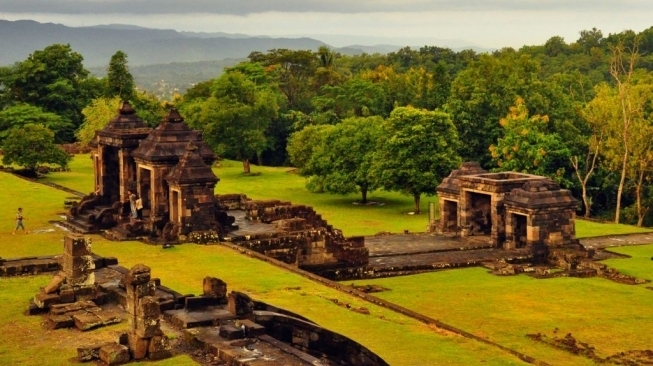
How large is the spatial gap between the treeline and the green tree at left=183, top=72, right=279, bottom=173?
0.09m

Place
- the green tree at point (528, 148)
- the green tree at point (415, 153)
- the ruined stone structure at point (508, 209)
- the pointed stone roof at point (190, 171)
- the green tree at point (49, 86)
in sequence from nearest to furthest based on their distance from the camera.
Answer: the pointed stone roof at point (190, 171) < the ruined stone structure at point (508, 209) < the green tree at point (415, 153) < the green tree at point (528, 148) < the green tree at point (49, 86)

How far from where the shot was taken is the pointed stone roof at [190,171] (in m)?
37.6

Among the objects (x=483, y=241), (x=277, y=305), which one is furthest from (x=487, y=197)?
(x=277, y=305)

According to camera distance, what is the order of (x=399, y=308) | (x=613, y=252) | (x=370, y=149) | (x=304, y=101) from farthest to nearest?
(x=304, y=101) < (x=370, y=149) < (x=613, y=252) < (x=399, y=308)

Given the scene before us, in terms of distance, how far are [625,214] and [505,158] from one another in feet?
26.7

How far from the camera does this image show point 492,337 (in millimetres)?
25500

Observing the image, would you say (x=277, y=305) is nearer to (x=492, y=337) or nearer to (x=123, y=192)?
(x=492, y=337)

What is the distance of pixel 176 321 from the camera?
23.4m

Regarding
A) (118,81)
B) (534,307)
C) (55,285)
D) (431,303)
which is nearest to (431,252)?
(431,303)

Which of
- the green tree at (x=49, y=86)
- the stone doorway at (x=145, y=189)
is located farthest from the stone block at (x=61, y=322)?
the green tree at (x=49, y=86)

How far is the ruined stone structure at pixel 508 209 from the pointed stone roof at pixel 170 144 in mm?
11107

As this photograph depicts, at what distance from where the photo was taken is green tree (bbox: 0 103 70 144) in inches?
2940

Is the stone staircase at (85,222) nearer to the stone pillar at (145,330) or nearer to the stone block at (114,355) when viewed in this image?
the stone pillar at (145,330)

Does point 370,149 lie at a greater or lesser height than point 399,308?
greater
